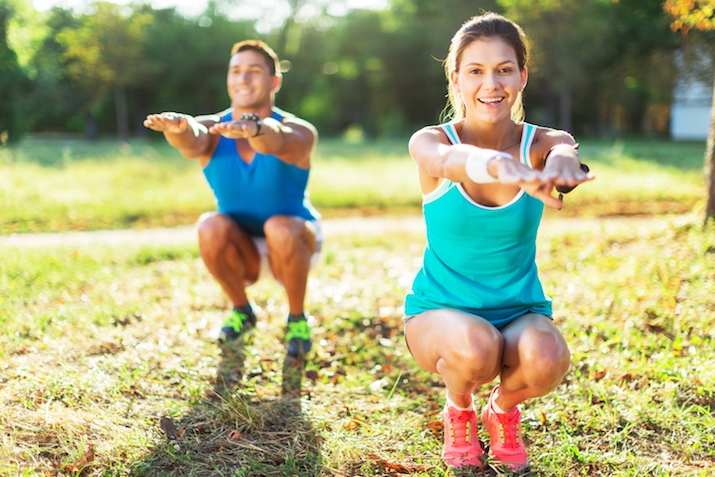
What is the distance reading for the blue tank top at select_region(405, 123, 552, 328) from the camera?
95.9 inches

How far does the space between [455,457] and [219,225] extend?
6.33 feet

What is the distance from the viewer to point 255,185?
3.85 m

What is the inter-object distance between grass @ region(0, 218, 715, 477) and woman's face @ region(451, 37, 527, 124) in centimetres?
133

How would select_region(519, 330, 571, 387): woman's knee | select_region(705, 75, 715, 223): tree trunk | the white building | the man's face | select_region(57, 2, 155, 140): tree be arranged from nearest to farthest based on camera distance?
select_region(519, 330, 571, 387): woman's knee → the man's face → select_region(705, 75, 715, 223): tree trunk → select_region(57, 2, 155, 140): tree → the white building

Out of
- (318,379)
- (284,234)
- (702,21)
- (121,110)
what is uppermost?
(702,21)

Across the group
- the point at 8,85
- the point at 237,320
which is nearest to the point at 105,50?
the point at 8,85

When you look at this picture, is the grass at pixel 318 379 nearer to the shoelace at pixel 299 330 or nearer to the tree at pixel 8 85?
the shoelace at pixel 299 330

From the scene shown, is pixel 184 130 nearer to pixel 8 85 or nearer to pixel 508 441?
pixel 508 441

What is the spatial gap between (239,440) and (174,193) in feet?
23.2

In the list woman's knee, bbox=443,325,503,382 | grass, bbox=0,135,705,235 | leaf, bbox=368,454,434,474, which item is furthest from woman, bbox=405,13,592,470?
grass, bbox=0,135,705,235

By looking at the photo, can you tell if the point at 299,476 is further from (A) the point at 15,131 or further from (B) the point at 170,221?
(A) the point at 15,131

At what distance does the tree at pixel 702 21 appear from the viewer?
4.78m

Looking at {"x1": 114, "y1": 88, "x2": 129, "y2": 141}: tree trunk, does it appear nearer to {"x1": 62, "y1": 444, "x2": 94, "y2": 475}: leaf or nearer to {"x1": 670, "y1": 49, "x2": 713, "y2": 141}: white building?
{"x1": 670, "y1": 49, "x2": 713, "y2": 141}: white building

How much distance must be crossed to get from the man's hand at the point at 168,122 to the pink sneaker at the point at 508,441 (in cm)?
197
